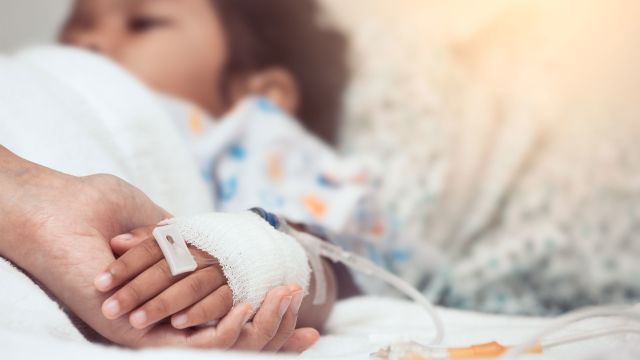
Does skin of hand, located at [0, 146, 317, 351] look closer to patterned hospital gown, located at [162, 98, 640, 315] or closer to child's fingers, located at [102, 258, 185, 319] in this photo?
child's fingers, located at [102, 258, 185, 319]

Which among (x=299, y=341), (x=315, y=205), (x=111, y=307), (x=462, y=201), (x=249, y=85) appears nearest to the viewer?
(x=111, y=307)

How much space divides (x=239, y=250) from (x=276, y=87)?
3.16 feet

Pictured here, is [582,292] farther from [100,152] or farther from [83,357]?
[83,357]

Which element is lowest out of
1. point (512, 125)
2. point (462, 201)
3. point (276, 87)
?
point (462, 201)

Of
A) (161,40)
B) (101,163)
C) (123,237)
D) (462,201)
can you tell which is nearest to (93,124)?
(101,163)

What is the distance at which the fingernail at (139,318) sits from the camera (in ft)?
1.62

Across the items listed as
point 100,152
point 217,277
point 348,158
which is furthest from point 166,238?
point 348,158

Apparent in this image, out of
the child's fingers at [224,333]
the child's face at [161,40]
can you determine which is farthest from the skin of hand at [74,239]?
the child's face at [161,40]

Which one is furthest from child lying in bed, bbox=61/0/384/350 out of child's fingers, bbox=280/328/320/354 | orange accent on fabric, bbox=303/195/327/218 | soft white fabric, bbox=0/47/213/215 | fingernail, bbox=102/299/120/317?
fingernail, bbox=102/299/120/317

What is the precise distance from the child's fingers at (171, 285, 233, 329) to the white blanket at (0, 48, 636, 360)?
0.06m

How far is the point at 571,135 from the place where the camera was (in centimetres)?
120

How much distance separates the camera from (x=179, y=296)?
0.51 meters

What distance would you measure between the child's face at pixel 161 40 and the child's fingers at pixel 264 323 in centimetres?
84

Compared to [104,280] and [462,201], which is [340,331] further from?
[462,201]
